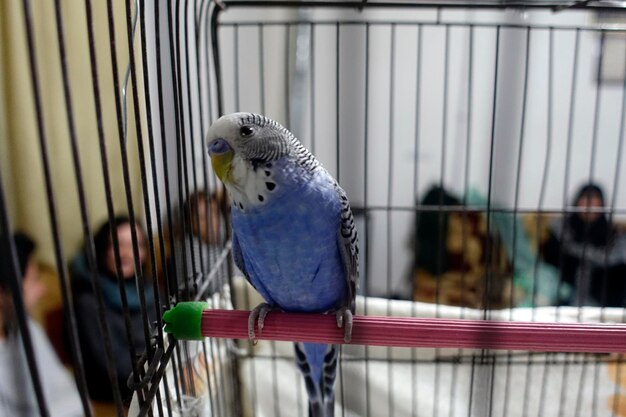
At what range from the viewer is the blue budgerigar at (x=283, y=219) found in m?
0.61

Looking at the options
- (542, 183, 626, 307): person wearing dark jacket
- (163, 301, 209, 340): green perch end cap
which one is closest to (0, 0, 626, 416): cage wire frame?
(163, 301, 209, 340): green perch end cap

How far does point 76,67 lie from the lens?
117 centimetres

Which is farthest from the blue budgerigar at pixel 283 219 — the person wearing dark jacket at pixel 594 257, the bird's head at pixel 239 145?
the person wearing dark jacket at pixel 594 257

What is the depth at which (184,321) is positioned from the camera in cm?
58

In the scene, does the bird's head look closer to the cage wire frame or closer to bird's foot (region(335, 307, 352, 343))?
the cage wire frame

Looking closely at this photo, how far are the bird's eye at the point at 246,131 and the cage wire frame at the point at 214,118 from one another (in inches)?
3.5

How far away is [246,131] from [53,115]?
767 mm

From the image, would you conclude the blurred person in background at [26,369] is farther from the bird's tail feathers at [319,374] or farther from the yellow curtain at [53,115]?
the bird's tail feathers at [319,374]

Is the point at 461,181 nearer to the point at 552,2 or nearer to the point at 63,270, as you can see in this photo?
the point at 552,2

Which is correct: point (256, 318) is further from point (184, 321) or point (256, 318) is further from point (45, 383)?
point (45, 383)

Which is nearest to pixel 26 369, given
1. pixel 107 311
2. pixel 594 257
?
pixel 107 311

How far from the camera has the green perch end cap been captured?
22.7 inches

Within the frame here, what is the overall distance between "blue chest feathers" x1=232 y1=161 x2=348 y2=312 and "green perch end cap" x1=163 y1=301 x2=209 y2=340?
0.12 meters

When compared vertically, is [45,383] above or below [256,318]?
below
